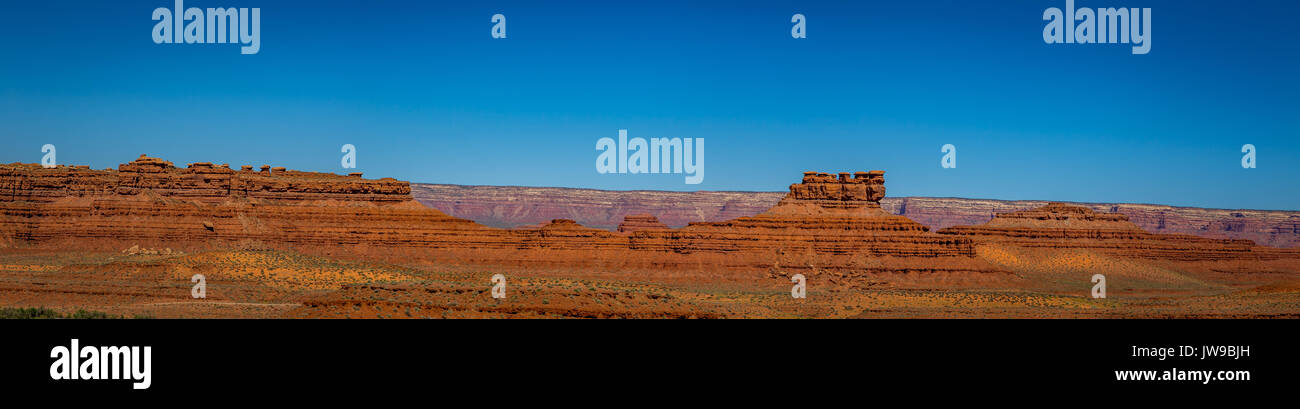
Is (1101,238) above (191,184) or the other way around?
the other way around

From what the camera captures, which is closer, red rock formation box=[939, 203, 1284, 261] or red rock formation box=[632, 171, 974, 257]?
red rock formation box=[632, 171, 974, 257]

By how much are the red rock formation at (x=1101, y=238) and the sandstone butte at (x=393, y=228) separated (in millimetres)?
28419

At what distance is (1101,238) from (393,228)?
72.1 metres

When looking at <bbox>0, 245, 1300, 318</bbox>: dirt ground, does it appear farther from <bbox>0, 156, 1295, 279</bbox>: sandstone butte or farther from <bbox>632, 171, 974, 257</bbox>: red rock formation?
<bbox>632, 171, 974, 257</bbox>: red rock formation

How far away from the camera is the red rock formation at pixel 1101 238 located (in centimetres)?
10688

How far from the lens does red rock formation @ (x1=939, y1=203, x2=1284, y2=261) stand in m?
107

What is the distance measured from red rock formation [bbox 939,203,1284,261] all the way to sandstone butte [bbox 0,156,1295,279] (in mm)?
28419

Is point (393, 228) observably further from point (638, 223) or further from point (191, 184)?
point (638, 223)

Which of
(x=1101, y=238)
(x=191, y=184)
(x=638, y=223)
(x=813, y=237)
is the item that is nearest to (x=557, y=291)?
(x=813, y=237)

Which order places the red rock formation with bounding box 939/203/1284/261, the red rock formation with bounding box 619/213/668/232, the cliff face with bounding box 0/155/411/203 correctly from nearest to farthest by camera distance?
the cliff face with bounding box 0/155/411/203 < the red rock formation with bounding box 939/203/1284/261 < the red rock formation with bounding box 619/213/668/232

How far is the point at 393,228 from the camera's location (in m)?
83.2

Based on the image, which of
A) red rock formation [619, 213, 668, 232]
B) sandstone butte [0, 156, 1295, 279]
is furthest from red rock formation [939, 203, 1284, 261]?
red rock formation [619, 213, 668, 232]
